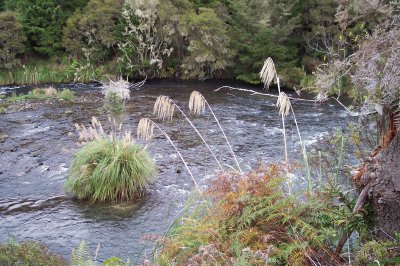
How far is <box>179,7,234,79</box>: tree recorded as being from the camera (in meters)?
19.6

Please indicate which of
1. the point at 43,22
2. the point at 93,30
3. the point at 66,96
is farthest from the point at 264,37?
the point at 43,22

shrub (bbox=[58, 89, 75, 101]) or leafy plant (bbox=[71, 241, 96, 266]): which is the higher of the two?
shrub (bbox=[58, 89, 75, 101])

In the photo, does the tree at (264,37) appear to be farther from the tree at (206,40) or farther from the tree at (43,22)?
the tree at (43,22)

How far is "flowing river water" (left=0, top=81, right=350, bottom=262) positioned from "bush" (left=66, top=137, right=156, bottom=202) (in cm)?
22

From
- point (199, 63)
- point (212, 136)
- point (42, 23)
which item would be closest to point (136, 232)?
point (212, 136)

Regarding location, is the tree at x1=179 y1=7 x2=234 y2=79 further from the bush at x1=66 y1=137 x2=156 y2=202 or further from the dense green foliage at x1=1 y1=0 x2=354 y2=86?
the bush at x1=66 y1=137 x2=156 y2=202

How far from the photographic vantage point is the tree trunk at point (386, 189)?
256cm

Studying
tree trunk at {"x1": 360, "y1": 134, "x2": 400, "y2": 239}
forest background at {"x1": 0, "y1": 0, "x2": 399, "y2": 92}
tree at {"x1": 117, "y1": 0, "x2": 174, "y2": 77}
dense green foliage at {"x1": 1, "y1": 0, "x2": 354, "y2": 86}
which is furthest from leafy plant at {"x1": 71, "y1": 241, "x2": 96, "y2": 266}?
tree at {"x1": 117, "y1": 0, "x2": 174, "y2": 77}

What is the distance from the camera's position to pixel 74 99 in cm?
1684

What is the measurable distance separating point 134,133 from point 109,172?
4.42 metres

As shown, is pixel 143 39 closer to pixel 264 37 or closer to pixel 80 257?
pixel 264 37

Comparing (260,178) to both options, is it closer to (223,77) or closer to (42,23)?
(223,77)

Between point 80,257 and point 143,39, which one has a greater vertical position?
point 143,39

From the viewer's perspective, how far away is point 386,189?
2.58m
